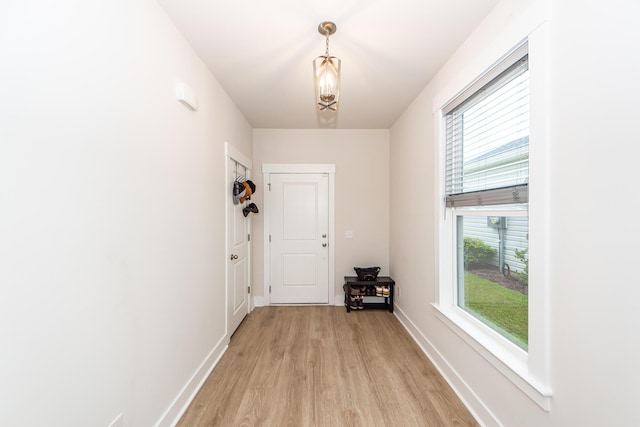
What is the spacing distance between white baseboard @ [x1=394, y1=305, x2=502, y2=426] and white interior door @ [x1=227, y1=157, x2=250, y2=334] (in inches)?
75.9

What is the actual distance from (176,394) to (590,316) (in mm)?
2225

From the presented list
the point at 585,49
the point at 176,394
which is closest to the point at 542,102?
the point at 585,49

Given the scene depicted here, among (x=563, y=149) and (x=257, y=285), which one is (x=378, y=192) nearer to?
(x=257, y=285)

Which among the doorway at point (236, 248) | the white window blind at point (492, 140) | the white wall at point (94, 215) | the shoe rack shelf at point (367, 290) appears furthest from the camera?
the shoe rack shelf at point (367, 290)

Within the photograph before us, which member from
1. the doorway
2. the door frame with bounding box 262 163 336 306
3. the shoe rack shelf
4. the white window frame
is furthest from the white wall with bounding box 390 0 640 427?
the door frame with bounding box 262 163 336 306

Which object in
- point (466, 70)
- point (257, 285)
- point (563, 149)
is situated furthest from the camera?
point (257, 285)

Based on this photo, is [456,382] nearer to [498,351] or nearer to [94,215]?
[498,351]

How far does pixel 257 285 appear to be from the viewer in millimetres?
3924

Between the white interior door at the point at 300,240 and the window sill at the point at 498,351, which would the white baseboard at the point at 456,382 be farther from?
the white interior door at the point at 300,240

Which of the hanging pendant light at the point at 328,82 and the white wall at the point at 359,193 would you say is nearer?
the hanging pendant light at the point at 328,82

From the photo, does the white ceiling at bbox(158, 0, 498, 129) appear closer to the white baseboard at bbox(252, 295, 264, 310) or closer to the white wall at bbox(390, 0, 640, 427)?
the white wall at bbox(390, 0, 640, 427)

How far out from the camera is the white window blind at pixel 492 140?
1495 mm

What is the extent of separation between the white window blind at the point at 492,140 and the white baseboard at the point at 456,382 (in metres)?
1.25

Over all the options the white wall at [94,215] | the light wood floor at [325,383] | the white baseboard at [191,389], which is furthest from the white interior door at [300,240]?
the white wall at [94,215]
